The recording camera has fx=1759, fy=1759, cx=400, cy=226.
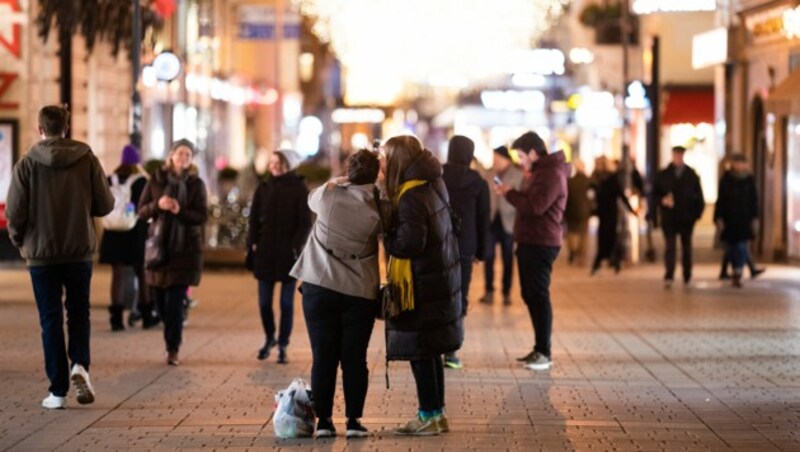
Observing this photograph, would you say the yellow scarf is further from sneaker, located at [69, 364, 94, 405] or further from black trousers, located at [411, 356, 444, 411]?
sneaker, located at [69, 364, 94, 405]

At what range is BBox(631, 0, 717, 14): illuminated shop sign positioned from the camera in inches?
1206

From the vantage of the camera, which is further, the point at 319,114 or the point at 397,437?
the point at 319,114

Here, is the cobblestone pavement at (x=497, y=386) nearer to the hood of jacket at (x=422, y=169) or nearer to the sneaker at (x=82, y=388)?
the sneaker at (x=82, y=388)

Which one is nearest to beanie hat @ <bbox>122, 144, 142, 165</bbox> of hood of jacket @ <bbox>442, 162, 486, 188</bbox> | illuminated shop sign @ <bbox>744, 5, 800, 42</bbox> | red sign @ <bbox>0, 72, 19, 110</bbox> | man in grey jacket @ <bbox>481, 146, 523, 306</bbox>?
man in grey jacket @ <bbox>481, 146, 523, 306</bbox>

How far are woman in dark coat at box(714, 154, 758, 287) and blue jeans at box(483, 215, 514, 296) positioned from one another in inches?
137

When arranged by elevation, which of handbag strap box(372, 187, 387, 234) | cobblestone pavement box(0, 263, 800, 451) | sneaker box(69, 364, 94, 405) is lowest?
cobblestone pavement box(0, 263, 800, 451)

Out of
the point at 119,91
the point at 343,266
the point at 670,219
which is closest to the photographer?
the point at 343,266

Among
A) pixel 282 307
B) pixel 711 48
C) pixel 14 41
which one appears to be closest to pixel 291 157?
pixel 282 307

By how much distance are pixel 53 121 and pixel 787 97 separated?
16.0 m

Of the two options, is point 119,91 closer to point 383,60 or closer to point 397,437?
point 383,60

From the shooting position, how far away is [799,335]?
1712 centimetres

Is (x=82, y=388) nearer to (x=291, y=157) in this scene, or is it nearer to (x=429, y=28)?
(x=291, y=157)

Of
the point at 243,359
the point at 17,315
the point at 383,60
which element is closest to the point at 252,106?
the point at 383,60

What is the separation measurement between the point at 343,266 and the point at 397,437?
3.64 feet
